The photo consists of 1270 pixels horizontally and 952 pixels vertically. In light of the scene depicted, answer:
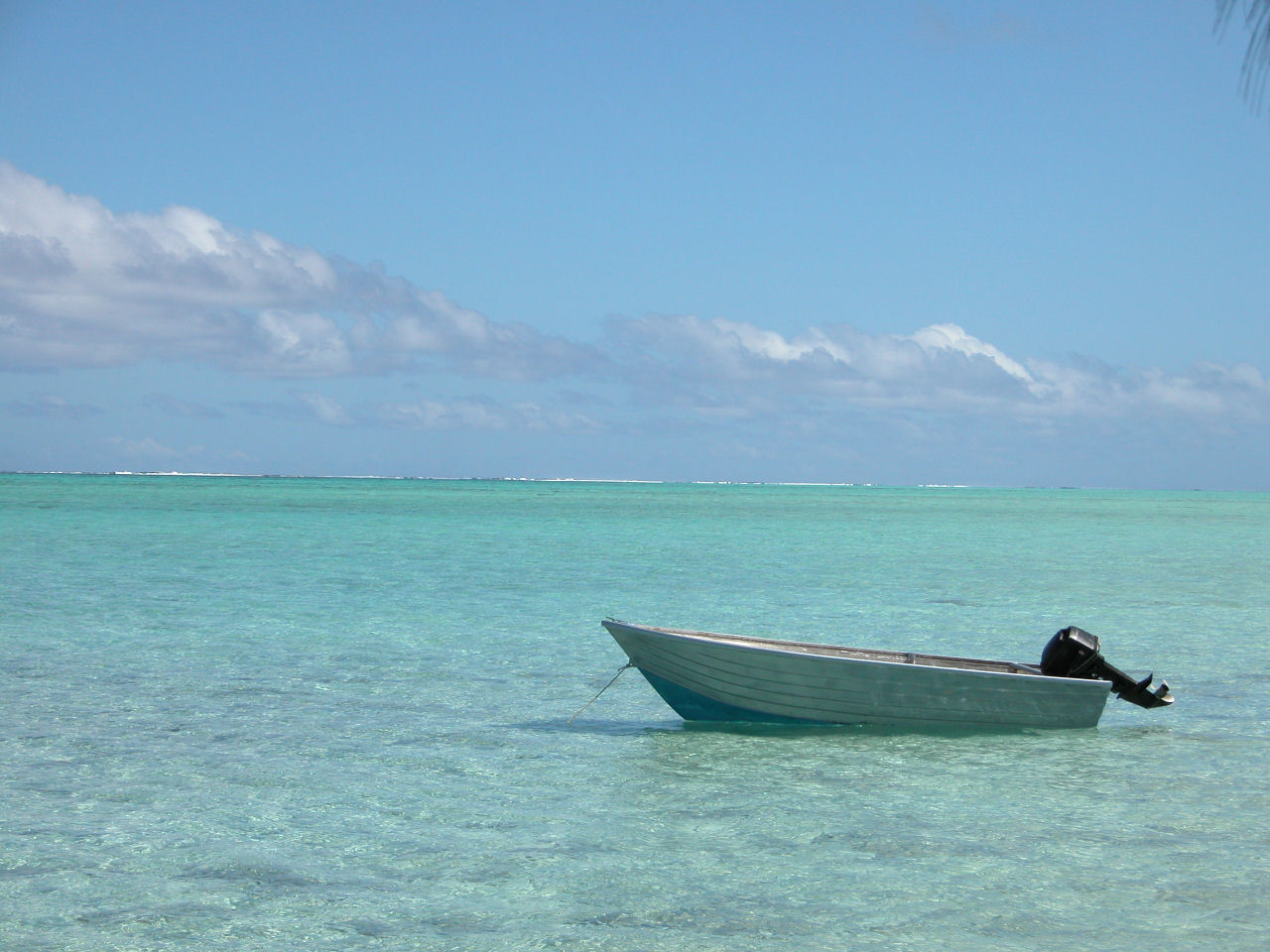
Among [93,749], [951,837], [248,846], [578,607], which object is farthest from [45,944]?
[578,607]

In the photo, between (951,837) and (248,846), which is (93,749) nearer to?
(248,846)

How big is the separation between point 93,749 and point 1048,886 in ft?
25.2

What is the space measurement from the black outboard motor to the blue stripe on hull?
226 cm

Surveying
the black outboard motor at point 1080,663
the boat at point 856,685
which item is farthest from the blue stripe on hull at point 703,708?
the black outboard motor at point 1080,663

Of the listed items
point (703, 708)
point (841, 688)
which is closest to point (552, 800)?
point (703, 708)

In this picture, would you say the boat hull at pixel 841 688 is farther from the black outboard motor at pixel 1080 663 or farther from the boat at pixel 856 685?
the black outboard motor at pixel 1080 663

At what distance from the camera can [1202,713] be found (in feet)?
43.7

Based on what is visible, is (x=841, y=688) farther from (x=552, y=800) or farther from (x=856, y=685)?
(x=552, y=800)

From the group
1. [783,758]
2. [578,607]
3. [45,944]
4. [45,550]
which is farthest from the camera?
[45,550]

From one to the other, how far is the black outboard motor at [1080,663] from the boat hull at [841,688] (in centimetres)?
27

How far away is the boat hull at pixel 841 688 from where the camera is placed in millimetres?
11125

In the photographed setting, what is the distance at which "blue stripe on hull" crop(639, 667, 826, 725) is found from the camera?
37.9 feet

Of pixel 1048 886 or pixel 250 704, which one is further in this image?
pixel 250 704

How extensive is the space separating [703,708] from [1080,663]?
3515 millimetres
